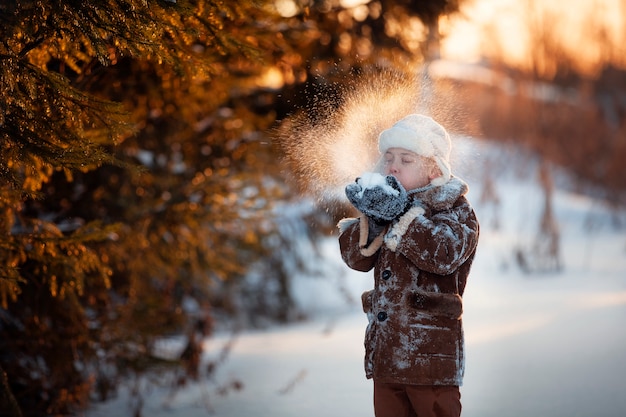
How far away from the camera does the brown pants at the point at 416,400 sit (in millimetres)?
2842

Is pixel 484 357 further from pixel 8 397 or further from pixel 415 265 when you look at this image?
pixel 8 397

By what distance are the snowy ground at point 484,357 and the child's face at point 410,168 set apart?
1.88m

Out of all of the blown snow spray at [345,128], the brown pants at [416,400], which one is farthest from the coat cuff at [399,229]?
the brown pants at [416,400]

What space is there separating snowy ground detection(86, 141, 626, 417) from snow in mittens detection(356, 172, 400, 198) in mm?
1970

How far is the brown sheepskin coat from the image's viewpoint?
2.82 meters

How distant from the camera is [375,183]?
282 cm

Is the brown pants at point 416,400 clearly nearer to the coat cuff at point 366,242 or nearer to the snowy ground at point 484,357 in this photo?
the coat cuff at point 366,242

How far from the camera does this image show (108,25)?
9.41 ft

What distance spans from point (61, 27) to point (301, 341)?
4.50 meters

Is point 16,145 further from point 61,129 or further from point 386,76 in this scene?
point 386,76

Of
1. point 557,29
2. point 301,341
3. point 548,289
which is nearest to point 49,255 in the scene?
point 301,341

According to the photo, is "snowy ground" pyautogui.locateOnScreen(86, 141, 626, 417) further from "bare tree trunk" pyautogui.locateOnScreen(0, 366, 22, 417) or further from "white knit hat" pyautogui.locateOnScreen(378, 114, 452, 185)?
"white knit hat" pyautogui.locateOnScreen(378, 114, 452, 185)

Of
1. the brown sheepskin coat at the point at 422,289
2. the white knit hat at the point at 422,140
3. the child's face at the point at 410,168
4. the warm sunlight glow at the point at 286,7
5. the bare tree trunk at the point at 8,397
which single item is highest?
the warm sunlight glow at the point at 286,7

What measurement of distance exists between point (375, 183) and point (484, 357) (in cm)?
318
